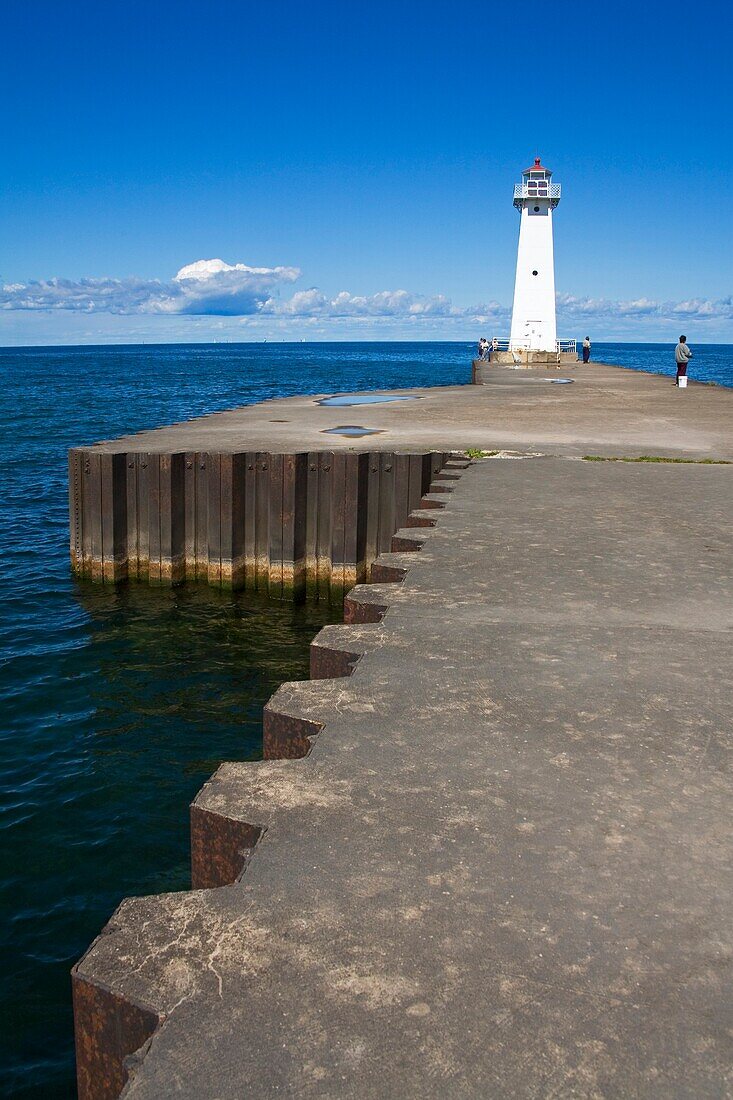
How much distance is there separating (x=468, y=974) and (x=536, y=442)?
1297cm

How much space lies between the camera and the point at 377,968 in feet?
8.36

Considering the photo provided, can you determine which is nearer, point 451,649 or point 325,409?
point 451,649

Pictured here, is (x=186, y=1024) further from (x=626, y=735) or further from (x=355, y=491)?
(x=355, y=491)

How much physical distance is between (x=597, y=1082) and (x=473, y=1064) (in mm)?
288

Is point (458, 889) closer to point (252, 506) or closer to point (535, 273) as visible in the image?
point (252, 506)

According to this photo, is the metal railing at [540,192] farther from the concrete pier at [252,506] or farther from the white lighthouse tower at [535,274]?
the concrete pier at [252,506]

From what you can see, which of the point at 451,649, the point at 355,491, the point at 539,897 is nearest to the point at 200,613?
the point at 355,491

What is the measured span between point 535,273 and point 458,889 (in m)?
54.9

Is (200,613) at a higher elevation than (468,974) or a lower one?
lower

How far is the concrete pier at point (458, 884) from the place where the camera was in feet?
7.45

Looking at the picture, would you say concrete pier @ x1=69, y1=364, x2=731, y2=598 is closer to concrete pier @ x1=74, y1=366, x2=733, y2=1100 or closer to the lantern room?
concrete pier @ x1=74, y1=366, x2=733, y2=1100

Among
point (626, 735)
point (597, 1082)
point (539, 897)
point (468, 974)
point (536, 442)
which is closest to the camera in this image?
point (597, 1082)

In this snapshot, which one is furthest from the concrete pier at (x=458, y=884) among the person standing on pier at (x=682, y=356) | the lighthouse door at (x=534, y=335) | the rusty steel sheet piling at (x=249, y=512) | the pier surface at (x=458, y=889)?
the lighthouse door at (x=534, y=335)

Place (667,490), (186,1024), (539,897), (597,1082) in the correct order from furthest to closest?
(667,490)
(539,897)
(186,1024)
(597,1082)
